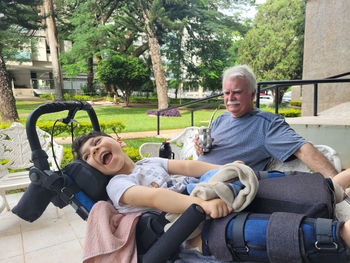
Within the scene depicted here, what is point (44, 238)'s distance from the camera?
2262mm

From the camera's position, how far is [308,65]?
259 inches

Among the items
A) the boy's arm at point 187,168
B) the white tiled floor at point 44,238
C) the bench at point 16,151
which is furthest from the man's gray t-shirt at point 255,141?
Result: the bench at point 16,151

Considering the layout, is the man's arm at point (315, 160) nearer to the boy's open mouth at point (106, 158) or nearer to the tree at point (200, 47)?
the boy's open mouth at point (106, 158)

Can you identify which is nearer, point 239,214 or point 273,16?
point 239,214

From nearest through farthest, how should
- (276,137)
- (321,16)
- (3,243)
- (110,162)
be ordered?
(110,162), (276,137), (3,243), (321,16)

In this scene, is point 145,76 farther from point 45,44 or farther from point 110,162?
point 110,162

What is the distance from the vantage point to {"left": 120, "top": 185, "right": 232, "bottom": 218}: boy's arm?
3.00 ft

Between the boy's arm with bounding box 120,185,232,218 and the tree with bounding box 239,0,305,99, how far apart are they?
16.0 m

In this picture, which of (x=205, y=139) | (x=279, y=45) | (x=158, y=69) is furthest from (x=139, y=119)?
(x=205, y=139)

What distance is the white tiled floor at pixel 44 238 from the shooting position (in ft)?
6.54

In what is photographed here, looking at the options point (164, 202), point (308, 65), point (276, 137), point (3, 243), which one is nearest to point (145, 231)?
point (164, 202)

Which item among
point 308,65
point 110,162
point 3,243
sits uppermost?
point 308,65

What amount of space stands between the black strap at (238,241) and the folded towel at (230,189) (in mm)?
59

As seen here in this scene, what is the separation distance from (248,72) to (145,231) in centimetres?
132
